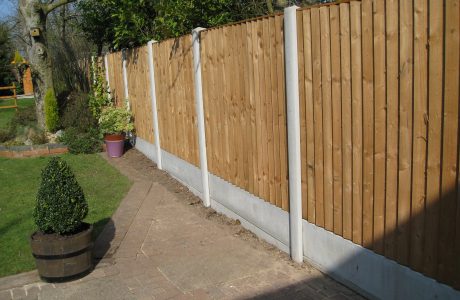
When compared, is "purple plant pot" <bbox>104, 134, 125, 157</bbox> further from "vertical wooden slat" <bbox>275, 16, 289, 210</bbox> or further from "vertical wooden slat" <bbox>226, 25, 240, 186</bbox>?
"vertical wooden slat" <bbox>275, 16, 289, 210</bbox>

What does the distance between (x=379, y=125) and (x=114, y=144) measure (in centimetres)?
865

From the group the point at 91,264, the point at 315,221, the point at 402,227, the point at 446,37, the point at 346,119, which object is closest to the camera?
the point at 446,37

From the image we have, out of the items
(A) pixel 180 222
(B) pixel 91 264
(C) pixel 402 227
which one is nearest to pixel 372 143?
(C) pixel 402 227

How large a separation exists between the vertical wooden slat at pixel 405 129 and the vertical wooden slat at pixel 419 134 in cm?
5

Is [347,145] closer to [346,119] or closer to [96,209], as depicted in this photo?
[346,119]

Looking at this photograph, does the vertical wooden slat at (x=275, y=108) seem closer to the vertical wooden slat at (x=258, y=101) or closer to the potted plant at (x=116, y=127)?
the vertical wooden slat at (x=258, y=101)

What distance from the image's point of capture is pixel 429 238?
357 cm

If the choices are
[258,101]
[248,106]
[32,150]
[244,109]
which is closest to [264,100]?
[258,101]

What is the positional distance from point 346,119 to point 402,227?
104 cm

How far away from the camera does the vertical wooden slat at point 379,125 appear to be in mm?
3797

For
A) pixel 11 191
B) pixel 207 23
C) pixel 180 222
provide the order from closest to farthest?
pixel 180 222, pixel 11 191, pixel 207 23

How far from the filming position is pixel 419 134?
11.7 feet

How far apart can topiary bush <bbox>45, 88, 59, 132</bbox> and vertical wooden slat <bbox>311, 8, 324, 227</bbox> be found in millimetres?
10398

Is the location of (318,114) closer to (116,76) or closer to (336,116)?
(336,116)
